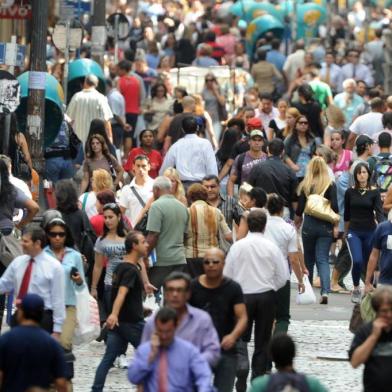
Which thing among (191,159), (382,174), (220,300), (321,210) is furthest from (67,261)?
(191,159)

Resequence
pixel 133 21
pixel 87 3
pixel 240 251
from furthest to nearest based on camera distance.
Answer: pixel 133 21, pixel 87 3, pixel 240 251

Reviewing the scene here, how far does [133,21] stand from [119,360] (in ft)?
105

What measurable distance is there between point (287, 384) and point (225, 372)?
10.1 feet

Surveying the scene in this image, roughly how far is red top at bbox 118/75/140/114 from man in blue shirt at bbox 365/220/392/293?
53.0ft

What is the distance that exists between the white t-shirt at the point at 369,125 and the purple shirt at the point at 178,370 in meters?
15.0

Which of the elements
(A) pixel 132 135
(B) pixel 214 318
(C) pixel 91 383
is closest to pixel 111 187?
(C) pixel 91 383

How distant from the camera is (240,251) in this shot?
15328mm

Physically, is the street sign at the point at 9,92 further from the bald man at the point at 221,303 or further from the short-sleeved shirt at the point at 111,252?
the bald man at the point at 221,303

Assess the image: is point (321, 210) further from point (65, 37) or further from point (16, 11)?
point (65, 37)

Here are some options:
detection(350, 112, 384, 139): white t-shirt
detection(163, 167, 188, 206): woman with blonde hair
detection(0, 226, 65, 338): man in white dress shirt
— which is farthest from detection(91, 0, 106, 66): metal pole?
detection(0, 226, 65, 338): man in white dress shirt

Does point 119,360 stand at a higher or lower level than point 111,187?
lower

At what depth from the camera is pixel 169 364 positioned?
11891mm

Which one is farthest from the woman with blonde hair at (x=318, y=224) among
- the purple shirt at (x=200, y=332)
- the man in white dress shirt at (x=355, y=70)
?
the man in white dress shirt at (x=355, y=70)

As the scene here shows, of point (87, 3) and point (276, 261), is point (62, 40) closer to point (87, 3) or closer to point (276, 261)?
point (87, 3)
